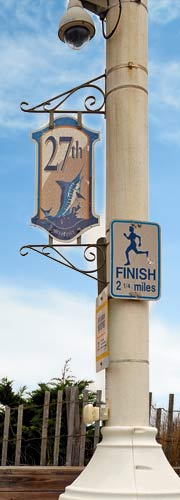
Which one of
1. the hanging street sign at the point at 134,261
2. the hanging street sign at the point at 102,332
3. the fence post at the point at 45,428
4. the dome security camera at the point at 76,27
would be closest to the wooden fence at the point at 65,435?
the fence post at the point at 45,428

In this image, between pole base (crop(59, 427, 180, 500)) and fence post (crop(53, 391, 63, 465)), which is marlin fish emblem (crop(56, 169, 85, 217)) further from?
fence post (crop(53, 391, 63, 465))

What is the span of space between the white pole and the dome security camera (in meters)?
0.16

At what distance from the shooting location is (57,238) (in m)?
5.17

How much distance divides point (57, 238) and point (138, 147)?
2.49 feet

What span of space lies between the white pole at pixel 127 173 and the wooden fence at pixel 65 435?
329 centimetres

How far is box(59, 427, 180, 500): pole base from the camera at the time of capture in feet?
14.6

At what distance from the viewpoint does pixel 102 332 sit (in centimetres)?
Answer: 491

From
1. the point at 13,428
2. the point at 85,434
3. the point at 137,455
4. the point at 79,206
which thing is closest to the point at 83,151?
the point at 79,206

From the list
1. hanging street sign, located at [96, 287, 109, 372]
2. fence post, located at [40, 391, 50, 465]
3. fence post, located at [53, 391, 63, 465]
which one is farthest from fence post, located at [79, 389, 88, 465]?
hanging street sign, located at [96, 287, 109, 372]

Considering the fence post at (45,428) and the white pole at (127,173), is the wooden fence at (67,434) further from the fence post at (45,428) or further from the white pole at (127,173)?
the white pole at (127,173)

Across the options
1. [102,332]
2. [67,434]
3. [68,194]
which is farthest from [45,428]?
[68,194]

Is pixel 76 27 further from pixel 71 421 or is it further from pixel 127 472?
pixel 71 421

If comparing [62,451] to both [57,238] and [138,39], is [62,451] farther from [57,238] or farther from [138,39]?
[138,39]

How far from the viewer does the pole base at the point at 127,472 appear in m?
4.46
